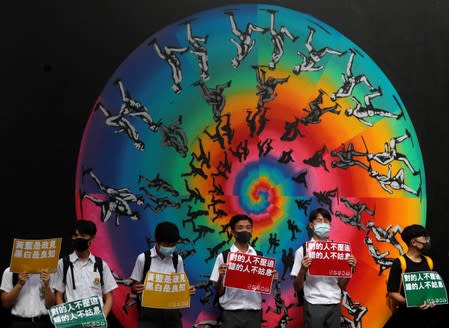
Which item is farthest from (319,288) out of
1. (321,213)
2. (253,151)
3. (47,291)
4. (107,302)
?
(47,291)

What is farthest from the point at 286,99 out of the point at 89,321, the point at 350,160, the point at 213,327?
the point at 89,321

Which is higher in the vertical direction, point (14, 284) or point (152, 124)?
point (152, 124)

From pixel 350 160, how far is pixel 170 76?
1.83 meters

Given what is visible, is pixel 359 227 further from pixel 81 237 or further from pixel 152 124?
pixel 81 237

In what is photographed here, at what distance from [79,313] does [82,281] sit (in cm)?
29

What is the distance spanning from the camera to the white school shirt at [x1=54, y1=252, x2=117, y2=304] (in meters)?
4.67

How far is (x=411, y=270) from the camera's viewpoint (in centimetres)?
497

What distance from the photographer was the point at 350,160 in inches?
224

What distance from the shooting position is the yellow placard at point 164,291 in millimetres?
4660

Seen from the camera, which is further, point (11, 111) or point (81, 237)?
point (11, 111)

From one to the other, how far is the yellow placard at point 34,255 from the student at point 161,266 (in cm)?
67

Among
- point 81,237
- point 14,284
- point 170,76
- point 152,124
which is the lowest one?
point 14,284

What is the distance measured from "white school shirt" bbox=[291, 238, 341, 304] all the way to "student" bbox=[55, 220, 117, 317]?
1.53 metres

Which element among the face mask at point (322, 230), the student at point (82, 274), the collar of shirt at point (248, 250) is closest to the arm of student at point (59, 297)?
the student at point (82, 274)
